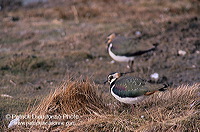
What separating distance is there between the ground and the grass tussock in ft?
0.82

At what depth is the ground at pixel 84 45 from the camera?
309 inches

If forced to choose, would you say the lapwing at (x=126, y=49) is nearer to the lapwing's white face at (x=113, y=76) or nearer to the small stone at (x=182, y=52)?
the small stone at (x=182, y=52)

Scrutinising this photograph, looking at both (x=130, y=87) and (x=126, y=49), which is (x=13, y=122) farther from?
(x=126, y=49)

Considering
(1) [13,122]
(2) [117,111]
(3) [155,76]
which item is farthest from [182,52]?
(1) [13,122]

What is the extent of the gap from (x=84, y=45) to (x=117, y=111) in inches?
210

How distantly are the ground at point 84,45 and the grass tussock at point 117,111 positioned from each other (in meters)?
0.25

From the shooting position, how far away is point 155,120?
504 cm

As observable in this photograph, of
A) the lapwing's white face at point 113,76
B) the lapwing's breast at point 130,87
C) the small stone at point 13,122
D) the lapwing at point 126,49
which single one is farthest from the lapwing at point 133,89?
the lapwing at point 126,49

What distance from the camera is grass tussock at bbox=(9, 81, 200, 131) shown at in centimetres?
499

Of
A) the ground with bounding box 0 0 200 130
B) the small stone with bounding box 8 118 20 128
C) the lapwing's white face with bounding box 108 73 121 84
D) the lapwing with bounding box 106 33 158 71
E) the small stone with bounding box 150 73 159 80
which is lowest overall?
the ground with bounding box 0 0 200 130

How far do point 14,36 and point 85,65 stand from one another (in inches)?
150

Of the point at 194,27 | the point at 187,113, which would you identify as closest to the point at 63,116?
the point at 187,113

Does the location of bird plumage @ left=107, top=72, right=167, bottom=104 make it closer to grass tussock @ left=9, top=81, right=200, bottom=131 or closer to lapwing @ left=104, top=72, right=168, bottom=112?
lapwing @ left=104, top=72, right=168, bottom=112

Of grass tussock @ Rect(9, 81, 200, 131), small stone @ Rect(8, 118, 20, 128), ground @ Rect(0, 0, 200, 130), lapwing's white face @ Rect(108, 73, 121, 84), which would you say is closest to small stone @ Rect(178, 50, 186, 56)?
ground @ Rect(0, 0, 200, 130)
